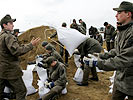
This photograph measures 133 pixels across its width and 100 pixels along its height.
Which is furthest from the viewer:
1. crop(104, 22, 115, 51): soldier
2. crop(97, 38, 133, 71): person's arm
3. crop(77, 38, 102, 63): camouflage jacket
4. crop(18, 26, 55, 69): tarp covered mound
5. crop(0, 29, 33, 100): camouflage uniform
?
crop(104, 22, 115, 51): soldier

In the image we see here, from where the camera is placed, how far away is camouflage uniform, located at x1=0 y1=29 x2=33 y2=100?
2457 mm

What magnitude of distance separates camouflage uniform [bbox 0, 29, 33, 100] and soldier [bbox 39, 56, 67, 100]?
0.64 meters

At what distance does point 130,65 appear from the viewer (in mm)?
1640

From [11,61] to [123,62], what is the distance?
5.93 ft

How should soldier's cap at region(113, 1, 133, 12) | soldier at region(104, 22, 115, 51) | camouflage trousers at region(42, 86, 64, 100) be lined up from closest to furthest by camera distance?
soldier's cap at region(113, 1, 133, 12) → camouflage trousers at region(42, 86, 64, 100) → soldier at region(104, 22, 115, 51)

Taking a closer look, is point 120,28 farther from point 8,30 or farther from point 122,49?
point 8,30

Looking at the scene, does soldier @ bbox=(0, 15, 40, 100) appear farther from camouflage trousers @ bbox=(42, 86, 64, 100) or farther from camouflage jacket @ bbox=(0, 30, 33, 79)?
camouflage trousers @ bbox=(42, 86, 64, 100)

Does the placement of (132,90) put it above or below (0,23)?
below

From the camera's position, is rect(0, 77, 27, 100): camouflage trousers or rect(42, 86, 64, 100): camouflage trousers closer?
rect(0, 77, 27, 100): camouflage trousers

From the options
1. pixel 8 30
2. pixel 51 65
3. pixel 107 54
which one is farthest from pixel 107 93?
pixel 8 30

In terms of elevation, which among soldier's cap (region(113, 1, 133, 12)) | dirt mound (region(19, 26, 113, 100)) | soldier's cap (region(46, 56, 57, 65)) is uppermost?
soldier's cap (region(113, 1, 133, 12))

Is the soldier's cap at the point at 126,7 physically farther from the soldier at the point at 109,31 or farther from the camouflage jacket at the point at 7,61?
the soldier at the point at 109,31

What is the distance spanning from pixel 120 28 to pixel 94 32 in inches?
275

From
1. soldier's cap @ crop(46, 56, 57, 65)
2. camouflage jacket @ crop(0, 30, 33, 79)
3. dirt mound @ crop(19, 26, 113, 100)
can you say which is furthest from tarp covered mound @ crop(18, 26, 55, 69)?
camouflage jacket @ crop(0, 30, 33, 79)
